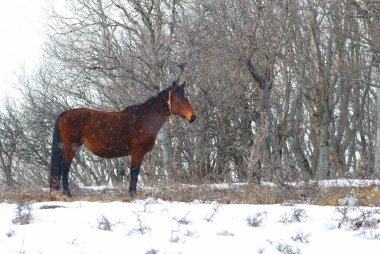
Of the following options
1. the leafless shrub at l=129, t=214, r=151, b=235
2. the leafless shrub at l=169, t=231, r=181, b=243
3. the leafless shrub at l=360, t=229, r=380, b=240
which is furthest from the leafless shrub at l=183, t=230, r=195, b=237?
the leafless shrub at l=360, t=229, r=380, b=240

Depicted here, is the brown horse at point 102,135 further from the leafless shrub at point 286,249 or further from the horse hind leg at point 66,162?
the leafless shrub at point 286,249

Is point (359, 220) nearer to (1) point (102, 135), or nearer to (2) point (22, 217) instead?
(2) point (22, 217)

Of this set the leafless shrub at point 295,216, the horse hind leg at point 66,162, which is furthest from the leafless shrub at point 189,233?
the horse hind leg at point 66,162

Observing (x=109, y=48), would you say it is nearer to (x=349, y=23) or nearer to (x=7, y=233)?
(x=349, y=23)

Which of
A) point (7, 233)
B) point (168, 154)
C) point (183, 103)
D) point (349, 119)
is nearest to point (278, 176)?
point (183, 103)

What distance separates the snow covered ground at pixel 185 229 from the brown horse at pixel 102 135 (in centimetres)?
326

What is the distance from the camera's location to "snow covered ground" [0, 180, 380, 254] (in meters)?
6.48

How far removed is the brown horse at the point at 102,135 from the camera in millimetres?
11945

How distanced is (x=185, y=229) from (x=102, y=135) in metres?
5.11

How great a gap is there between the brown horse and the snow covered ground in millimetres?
3257

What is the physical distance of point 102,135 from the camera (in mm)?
12078

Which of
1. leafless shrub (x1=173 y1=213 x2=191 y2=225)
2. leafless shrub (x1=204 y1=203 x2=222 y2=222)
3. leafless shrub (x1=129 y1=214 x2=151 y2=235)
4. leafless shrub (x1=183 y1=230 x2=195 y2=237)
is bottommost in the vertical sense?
leafless shrub (x1=183 y1=230 x2=195 y2=237)

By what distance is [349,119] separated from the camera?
116 feet

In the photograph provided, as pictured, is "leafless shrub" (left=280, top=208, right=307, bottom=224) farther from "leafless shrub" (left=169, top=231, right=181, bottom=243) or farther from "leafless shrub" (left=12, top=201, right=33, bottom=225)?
"leafless shrub" (left=12, top=201, right=33, bottom=225)
